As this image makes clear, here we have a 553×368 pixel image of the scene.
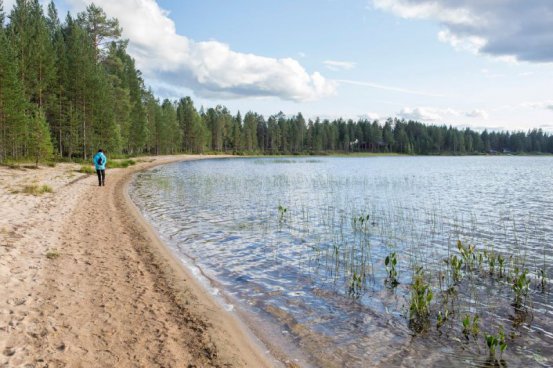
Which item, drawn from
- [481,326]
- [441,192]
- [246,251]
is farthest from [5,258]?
[441,192]

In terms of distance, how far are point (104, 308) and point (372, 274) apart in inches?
Answer: 299

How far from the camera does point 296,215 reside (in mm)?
22203

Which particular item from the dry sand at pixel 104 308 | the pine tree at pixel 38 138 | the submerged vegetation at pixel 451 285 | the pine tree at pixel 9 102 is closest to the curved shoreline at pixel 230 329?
the dry sand at pixel 104 308

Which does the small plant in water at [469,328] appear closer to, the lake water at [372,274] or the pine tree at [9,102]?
the lake water at [372,274]

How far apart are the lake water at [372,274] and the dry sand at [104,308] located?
3.37 ft

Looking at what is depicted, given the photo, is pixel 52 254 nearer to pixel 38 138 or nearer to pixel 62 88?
pixel 38 138

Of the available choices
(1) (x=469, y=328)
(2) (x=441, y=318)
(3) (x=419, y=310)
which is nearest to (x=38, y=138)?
(3) (x=419, y=310)

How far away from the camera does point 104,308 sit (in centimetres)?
753

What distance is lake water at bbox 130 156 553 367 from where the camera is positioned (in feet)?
24.0

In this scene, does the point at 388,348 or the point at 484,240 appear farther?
the point at 484,240

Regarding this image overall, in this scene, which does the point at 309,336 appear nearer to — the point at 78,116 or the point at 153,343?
the point at 153,343

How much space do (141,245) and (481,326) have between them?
33.9 feet

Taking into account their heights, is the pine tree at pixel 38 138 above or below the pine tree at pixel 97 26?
below

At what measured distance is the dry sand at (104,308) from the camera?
5.86 meters
